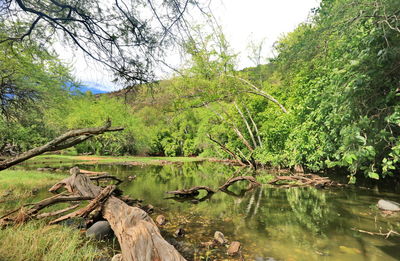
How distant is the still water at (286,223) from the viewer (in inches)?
171

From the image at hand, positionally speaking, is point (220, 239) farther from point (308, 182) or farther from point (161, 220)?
point (308, 182)

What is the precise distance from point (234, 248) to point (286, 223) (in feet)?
7.88

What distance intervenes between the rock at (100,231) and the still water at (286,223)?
1343 millimetres

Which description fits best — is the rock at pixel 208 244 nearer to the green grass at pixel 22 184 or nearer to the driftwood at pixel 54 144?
the driftwood at pixel 54 144

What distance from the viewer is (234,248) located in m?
4.38

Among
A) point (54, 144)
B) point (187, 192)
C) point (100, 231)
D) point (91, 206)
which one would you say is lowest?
point (187, 192)

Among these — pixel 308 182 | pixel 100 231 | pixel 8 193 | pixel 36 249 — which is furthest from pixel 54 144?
pixel 308 182

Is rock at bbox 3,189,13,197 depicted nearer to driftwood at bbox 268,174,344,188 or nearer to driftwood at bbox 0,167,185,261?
driftwood at bbox 0,167,185,261

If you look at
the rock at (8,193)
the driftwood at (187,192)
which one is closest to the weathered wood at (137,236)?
the driftwood at (187,192)

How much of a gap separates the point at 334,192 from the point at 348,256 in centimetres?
692

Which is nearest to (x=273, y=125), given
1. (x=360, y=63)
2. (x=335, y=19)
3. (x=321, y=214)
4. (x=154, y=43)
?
(x=321, y=214)

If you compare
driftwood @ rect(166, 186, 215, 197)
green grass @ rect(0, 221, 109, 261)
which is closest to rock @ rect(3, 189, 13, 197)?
green grass @ rect(0, 221, 109, 261)

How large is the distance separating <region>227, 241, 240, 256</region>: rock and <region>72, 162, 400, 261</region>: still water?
0.40ft

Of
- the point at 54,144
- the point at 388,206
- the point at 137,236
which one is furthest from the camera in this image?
the point at 388,206
